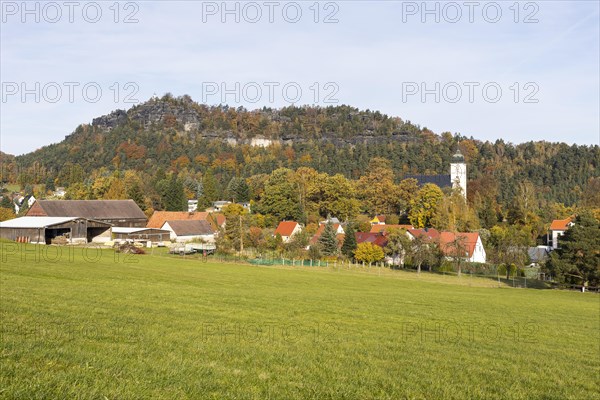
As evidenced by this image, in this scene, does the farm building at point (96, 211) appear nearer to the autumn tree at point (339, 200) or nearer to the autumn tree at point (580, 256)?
the autumn tree at point (339, 200)

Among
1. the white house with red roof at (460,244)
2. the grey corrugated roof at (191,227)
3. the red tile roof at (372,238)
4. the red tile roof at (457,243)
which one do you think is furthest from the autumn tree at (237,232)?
the red tile roof at (457,243)

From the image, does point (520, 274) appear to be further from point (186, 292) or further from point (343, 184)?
point (186, 292)

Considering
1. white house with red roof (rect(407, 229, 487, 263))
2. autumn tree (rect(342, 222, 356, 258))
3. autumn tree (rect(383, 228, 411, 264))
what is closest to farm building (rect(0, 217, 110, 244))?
autumn tree (rect(342, 222, 356, 258))

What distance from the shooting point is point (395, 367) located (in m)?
10.8

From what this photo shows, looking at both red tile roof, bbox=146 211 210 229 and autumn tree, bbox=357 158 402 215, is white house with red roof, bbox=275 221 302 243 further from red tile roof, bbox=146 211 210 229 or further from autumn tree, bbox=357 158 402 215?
autumn tree, bbox=357 158 402 215

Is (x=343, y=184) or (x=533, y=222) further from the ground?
(x=343, y=184)

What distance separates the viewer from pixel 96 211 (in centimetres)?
8512

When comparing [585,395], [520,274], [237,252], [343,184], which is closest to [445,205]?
[343,184]

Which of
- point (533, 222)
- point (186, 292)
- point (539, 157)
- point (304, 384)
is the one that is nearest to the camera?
point (304, 384)

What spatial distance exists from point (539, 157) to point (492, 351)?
579 ft

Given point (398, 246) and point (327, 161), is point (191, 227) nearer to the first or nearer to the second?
point (398, 246)

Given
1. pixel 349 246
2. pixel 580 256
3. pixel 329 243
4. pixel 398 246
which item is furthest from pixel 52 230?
pixel 580 256

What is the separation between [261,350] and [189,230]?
253 feet

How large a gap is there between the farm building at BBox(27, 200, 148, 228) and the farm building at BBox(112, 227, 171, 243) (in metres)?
7.41
